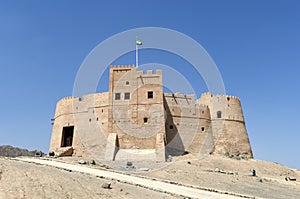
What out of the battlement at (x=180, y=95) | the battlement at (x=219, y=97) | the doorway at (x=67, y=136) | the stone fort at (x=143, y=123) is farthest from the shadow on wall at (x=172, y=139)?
the doorway at (x=67, y=136)

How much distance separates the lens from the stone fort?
33.0 metres

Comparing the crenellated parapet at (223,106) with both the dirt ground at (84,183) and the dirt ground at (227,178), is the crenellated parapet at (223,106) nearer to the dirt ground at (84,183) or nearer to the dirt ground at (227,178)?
the dirt ground at (227,178)

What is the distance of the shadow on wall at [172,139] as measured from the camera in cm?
3510

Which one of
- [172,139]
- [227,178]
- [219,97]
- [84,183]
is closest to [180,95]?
[172,139]

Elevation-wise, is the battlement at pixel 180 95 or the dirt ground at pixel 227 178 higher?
the battlement at pixel 180 95

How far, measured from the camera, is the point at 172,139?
1443 inches

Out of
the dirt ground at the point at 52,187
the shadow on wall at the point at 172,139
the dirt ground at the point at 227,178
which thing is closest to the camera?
the dirt ground at the point at 52,187

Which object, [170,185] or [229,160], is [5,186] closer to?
[170,185]

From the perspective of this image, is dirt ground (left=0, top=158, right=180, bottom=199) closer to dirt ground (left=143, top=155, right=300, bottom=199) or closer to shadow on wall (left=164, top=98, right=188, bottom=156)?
dirt ground (left=143, top=155, right=300, bottom=199)

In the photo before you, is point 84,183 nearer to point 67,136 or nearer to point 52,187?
point 52,187

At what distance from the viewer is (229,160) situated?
34688 mm

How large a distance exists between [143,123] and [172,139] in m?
4.76

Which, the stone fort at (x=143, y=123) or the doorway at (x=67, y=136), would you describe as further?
the doorway at (x=67, y=136)

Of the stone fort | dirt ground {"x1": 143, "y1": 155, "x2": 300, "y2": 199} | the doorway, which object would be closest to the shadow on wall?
the stone fort
